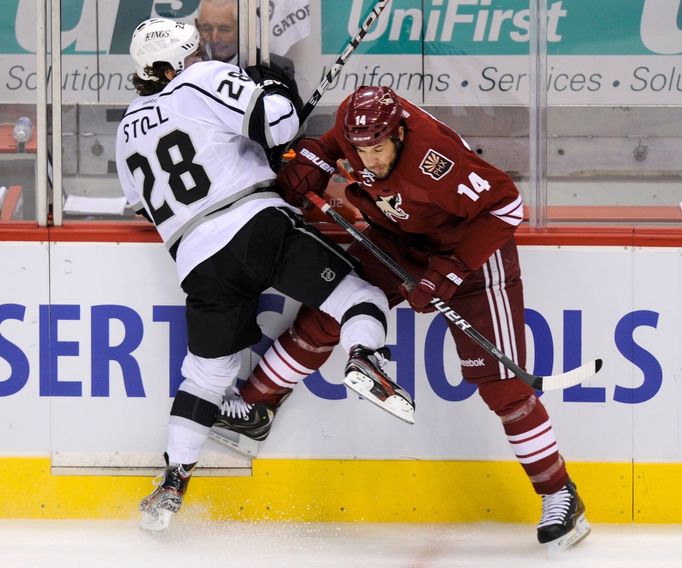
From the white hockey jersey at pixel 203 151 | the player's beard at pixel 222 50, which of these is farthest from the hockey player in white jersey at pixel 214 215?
the player's beard at pixel 222 50

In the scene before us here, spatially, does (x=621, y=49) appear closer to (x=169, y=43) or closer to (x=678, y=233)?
(x=678, y=233)

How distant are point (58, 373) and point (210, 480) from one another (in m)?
0.52

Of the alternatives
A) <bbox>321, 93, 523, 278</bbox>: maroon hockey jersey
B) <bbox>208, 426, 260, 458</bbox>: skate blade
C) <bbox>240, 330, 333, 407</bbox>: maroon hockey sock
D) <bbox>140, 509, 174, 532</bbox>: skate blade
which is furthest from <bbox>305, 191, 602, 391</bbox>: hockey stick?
<bbox>140, 509, 174, 532</bbox>: skate blade

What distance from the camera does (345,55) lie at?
3143 mm

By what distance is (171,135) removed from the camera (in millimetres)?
2980

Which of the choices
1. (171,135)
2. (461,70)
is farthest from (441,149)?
(171,135)

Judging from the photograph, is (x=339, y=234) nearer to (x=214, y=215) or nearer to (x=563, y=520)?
(x=214, y=215)

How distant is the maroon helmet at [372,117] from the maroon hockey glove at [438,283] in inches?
13.4

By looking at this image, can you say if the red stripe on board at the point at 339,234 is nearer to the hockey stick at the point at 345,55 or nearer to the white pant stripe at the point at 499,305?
the white pant stripe at the point at 499,305

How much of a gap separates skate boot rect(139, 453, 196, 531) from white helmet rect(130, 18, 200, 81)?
1044 millimetres

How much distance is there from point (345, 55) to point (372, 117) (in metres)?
0.47

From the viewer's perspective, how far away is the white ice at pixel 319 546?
2.98 metres

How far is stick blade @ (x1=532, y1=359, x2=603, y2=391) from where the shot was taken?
9.59 ft

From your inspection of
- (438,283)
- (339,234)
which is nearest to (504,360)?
(438,283)
